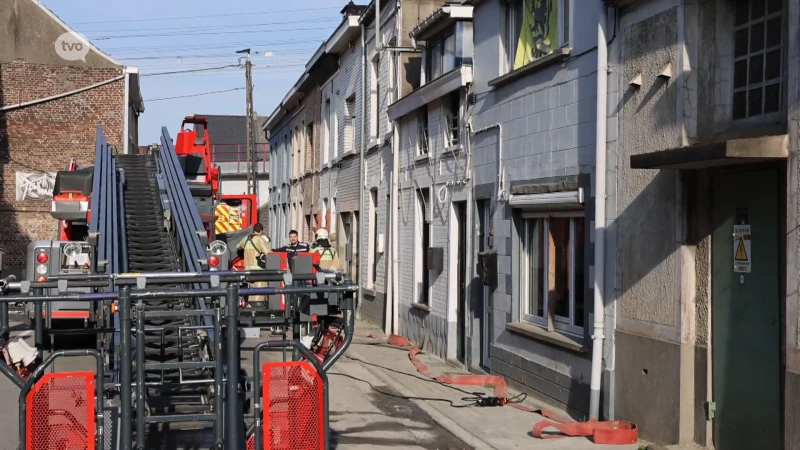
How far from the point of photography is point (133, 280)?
7.38m

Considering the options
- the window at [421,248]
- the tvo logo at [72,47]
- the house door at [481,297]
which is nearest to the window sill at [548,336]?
the house door at [481,297]

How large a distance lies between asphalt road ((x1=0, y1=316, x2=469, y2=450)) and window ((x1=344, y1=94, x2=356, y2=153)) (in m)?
12.1

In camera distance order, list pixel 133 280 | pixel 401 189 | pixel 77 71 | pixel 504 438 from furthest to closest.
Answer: pixel 77 71, pixel 401 189, pixel 504 438, pixel 133 280

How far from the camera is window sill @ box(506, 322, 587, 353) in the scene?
10.9 metres

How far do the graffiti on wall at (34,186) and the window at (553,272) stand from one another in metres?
23.8

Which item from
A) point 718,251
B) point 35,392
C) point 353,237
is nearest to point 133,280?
point 35,392

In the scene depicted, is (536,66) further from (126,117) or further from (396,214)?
(126,117)

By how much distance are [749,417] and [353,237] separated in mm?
17073

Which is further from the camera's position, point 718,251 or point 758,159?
point 718,251

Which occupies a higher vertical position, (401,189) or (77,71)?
(77,71)

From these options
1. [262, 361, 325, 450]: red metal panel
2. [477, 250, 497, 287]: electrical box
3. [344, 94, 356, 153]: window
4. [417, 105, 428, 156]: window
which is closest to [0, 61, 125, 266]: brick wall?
[344, 94, 356, 153]: window

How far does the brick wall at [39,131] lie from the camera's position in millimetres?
32312

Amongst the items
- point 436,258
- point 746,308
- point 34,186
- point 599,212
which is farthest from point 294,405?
point 34,186

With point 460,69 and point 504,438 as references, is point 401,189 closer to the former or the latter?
point 460,69
